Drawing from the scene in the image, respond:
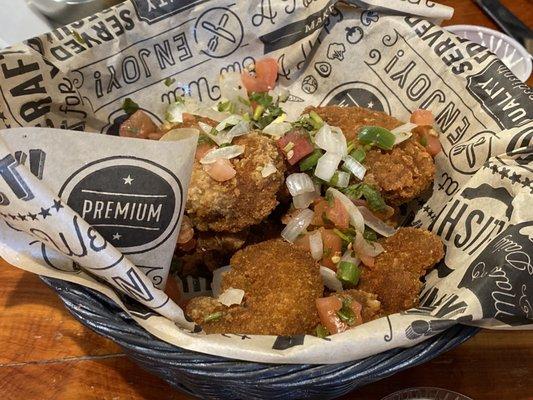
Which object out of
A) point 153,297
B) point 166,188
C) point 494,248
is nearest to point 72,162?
point 166,188

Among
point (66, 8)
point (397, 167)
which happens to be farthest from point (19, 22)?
point (397, 167)

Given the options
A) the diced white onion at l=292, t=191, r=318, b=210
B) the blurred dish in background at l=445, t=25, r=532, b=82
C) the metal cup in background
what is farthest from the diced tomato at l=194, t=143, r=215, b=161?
the blurred dish in background at l=445, t=25, r=532, b=82

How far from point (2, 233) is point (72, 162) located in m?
0.24

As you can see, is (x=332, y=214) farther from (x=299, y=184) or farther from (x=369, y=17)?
(x=369, y=17)

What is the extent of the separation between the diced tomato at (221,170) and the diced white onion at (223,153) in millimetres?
14

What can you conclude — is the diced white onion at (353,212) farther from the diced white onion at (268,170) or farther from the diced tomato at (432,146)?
the diced tomato at (432,146)

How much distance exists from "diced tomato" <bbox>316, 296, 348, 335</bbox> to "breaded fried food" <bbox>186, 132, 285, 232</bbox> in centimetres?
32

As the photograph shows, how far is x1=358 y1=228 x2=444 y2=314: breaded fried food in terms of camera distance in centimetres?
158

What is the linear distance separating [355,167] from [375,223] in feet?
0.58

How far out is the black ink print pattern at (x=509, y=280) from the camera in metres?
1.31

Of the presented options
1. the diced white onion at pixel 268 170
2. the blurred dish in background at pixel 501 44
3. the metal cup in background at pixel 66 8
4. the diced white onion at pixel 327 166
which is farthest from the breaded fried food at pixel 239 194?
the blurred dish in background at pixel 501 44

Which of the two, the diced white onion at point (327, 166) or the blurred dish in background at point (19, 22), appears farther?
the blurred dish in background at point (19, 22)

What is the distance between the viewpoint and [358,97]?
210 cm

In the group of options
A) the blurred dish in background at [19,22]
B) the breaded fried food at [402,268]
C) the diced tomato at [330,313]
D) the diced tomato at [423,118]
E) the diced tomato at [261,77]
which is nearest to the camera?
the diced tomato at [330,313]
